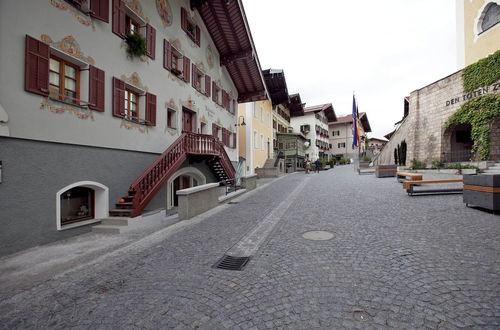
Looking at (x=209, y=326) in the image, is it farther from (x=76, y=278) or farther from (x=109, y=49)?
(x=109, y=49)

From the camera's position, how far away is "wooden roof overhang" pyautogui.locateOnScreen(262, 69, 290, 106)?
969 inches

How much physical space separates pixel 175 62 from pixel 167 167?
6504mm

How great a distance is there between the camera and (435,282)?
119 inches

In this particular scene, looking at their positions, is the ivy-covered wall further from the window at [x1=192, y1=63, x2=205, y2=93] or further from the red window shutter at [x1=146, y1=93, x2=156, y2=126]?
the red window shutter at [x1=146, y1=93, x2=156, y2=126]

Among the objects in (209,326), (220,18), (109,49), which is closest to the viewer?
(209,326)

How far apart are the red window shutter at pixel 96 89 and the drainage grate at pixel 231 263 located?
631 cm

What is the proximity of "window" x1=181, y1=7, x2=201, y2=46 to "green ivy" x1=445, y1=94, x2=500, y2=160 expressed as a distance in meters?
18.7

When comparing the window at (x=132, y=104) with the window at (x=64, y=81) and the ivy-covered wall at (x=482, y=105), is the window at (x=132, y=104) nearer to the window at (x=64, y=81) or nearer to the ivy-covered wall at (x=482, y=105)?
the window at (x=64, y=81)

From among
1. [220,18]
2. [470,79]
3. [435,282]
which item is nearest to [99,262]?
[435,282]

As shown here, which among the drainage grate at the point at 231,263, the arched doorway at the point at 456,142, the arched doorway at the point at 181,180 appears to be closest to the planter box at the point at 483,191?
the drainage grate at the point at 231,263

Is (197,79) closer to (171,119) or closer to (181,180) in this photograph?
(171,119)

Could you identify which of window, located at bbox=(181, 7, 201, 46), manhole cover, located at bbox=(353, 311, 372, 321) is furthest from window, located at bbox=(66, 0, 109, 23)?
manhole cover, located at bbox=(353, 311, 372, 321)

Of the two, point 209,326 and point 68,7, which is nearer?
point 209,326

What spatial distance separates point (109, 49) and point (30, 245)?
6.37m
